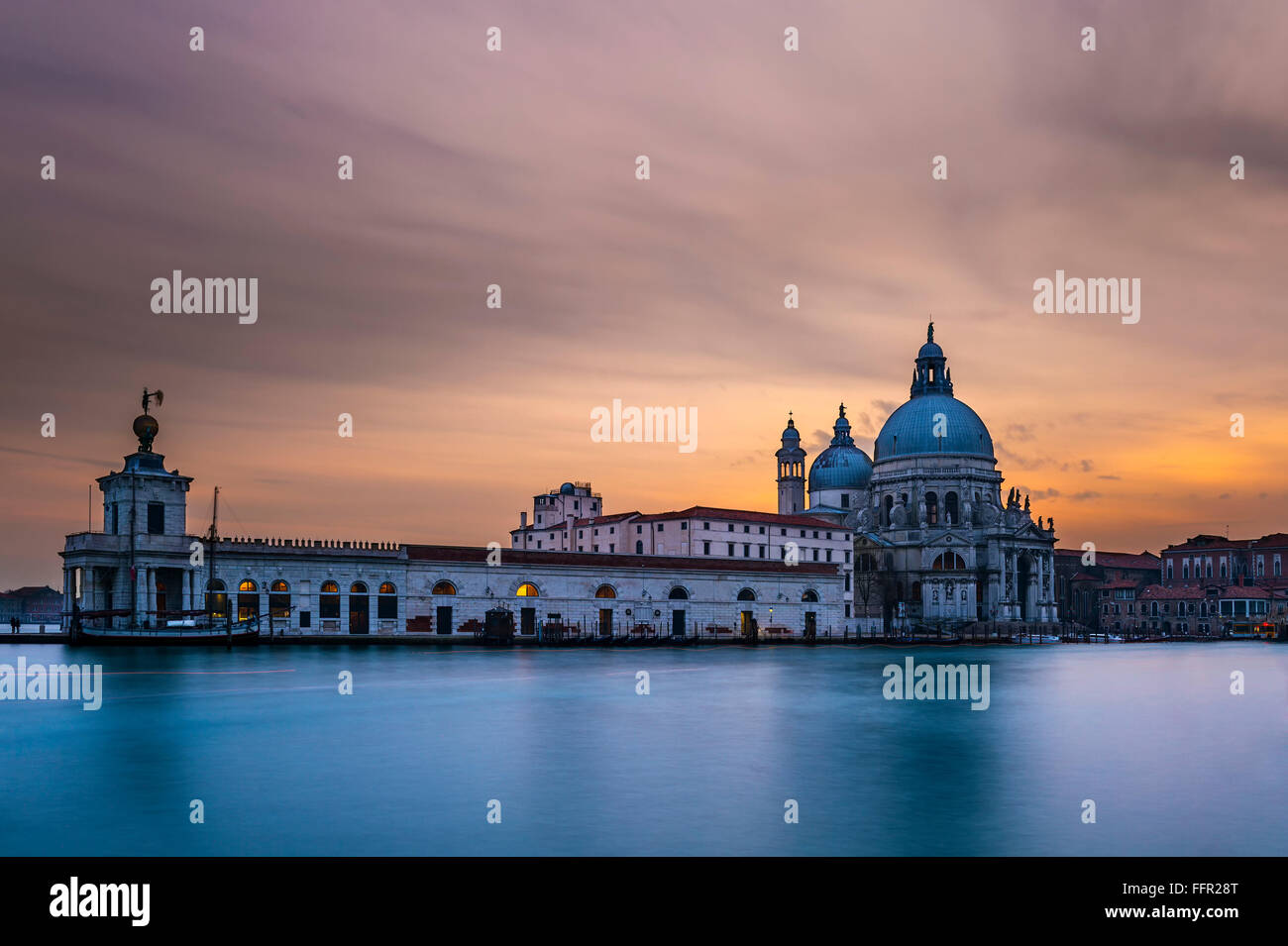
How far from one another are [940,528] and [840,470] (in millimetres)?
17621

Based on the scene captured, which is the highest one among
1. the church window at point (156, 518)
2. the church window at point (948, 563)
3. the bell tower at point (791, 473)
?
the bell tower at point (791, 473)

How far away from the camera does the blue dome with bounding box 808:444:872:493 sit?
121 meters

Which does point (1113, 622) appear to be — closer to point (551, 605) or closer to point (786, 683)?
point (551, 605)

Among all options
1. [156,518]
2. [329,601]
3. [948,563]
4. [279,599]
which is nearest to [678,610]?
[329,601]

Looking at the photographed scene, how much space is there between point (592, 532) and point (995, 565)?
35.5m

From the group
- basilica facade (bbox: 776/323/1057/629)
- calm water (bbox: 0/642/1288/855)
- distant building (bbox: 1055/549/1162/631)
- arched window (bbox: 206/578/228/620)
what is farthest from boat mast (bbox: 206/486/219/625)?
distant building (bbox: 1055/549/1162/631)

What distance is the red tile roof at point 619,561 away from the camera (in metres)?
70.8

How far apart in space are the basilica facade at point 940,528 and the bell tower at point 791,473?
16.0 feet

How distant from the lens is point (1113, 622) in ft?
425

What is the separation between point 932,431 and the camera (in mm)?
109688

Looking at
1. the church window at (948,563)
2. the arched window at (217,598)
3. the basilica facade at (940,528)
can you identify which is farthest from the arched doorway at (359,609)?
the church window at (948,563)

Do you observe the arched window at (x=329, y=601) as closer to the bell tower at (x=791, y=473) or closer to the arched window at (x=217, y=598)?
the arched window at (x=217, y=598)

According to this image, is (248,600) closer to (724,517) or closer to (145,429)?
(145,429)
